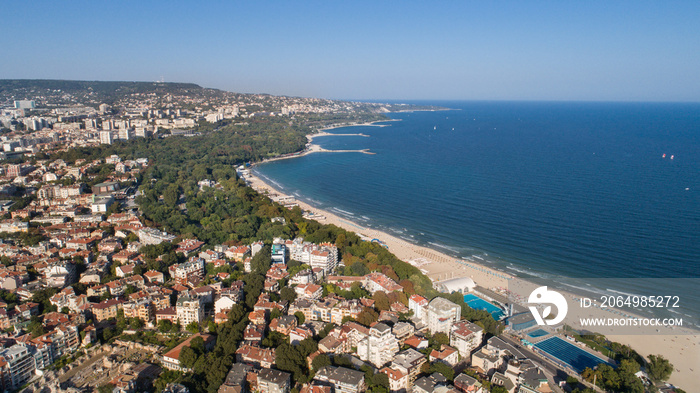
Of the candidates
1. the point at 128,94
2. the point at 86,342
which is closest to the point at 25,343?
the point at 86,342

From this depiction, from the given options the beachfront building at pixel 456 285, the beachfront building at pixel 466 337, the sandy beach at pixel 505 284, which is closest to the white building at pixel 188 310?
the beachfront building at pixel 466 337

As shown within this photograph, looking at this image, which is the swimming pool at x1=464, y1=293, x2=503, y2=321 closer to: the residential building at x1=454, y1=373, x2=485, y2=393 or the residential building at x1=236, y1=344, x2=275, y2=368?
the residential building at x1=454, y1=373, x2=485, y2=393

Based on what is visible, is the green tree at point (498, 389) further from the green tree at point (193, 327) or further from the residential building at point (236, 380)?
the green tree at point (193, 327)

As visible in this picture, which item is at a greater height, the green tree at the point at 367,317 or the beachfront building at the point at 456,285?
the green tree at the point at 367,317

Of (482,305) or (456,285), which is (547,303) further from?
(456,285)

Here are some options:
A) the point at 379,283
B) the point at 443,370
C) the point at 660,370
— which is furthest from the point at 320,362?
the point at 660,370

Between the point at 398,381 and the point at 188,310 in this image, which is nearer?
the point at 398,381

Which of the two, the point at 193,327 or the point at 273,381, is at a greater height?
the point at 273,381
